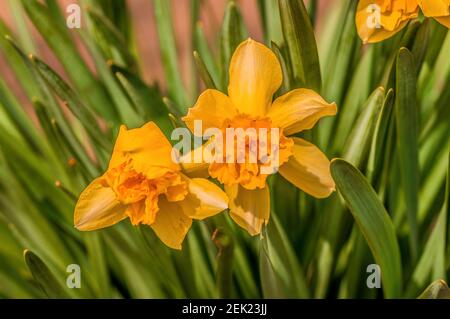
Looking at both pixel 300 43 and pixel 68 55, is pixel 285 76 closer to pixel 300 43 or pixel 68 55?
pixel 300 43

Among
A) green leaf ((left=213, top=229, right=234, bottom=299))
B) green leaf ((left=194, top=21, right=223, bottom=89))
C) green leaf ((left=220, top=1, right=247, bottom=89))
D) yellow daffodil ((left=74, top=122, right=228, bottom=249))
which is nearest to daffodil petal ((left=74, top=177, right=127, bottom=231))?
yellow daffodil ((left=74, top=122, right=228, bottom=249))

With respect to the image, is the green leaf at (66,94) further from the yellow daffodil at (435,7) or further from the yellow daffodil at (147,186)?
the yellow daffodil at (435,7)

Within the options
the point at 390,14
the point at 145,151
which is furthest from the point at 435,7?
the point at 145,151

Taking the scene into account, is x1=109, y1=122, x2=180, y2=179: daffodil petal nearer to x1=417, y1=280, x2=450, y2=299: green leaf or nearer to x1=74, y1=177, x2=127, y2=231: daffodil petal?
x1=74, y1=177, x2=127, y2=231: daffodil petal
